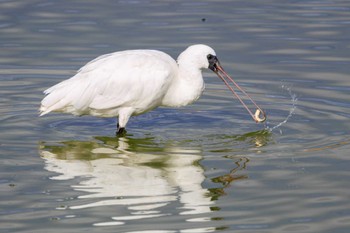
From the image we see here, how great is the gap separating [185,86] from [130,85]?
61 cm

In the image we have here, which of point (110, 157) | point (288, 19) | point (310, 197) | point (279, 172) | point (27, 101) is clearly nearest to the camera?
point (310, 197)

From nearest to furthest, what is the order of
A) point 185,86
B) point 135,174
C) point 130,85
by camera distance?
point 135,174
point 130,85
point 185,86

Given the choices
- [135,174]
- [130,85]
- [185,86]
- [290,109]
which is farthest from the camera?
[290,109]

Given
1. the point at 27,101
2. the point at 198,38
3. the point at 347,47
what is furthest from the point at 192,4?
the point at 27,101

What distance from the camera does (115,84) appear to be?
477 inches

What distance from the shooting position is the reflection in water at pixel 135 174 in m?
9.39

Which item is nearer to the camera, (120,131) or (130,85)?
(130,85)

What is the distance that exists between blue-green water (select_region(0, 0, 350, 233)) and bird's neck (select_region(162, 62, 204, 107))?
0.37 meters

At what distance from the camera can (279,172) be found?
1045cm

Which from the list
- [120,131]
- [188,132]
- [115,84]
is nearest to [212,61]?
[188,132]

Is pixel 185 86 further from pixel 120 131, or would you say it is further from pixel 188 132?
pixel 120 131

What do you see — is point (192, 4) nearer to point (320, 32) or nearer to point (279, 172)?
point (320, 32)

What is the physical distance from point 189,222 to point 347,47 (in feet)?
23.7

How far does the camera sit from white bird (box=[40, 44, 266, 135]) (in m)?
12.0
